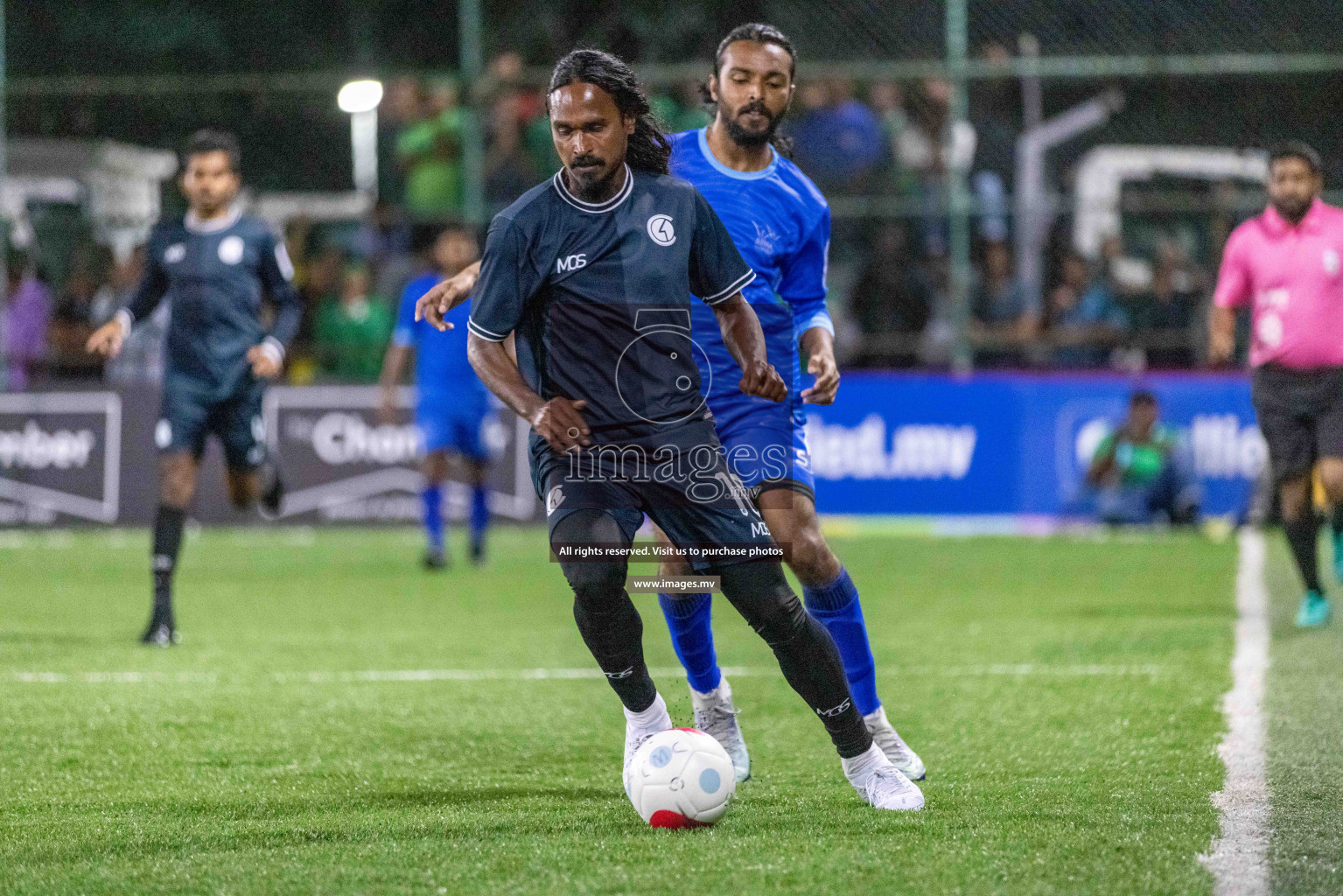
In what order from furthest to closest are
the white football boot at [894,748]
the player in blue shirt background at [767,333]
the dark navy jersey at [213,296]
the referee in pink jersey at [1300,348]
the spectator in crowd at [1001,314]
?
the spectator in crowd at [1001,314], the referee in pink jersey at [1300,348], the dark navy jersey at [213,296], the player in blue shirt background at [767,333], the white football boot at [894,748]

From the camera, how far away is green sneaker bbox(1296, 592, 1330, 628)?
881 centimetres

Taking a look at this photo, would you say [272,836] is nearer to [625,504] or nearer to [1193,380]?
[625,504]

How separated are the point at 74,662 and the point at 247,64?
1074 cm

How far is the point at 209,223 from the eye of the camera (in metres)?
8.83

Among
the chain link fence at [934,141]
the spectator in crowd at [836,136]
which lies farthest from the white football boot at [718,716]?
the spectator in crowd at [836,136]

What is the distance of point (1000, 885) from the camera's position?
3.70 metres

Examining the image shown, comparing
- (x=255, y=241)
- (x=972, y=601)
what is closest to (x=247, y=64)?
(x=255, y=241)

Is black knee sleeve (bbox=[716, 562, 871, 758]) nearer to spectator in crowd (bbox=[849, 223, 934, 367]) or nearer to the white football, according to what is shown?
the white football

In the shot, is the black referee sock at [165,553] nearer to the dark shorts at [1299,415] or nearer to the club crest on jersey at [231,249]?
the club crest on jersey at [231,249]

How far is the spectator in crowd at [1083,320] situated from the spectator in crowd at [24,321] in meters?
8.96

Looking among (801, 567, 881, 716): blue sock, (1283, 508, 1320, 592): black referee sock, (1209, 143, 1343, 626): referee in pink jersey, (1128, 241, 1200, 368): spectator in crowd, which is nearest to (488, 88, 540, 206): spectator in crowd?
(1128, 241, 1200, 368): spectator in crowd

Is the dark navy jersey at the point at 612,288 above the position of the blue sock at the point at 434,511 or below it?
above

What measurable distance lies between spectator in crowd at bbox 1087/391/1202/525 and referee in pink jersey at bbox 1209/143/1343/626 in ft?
17.4

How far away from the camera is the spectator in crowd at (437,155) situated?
15.9 metres
